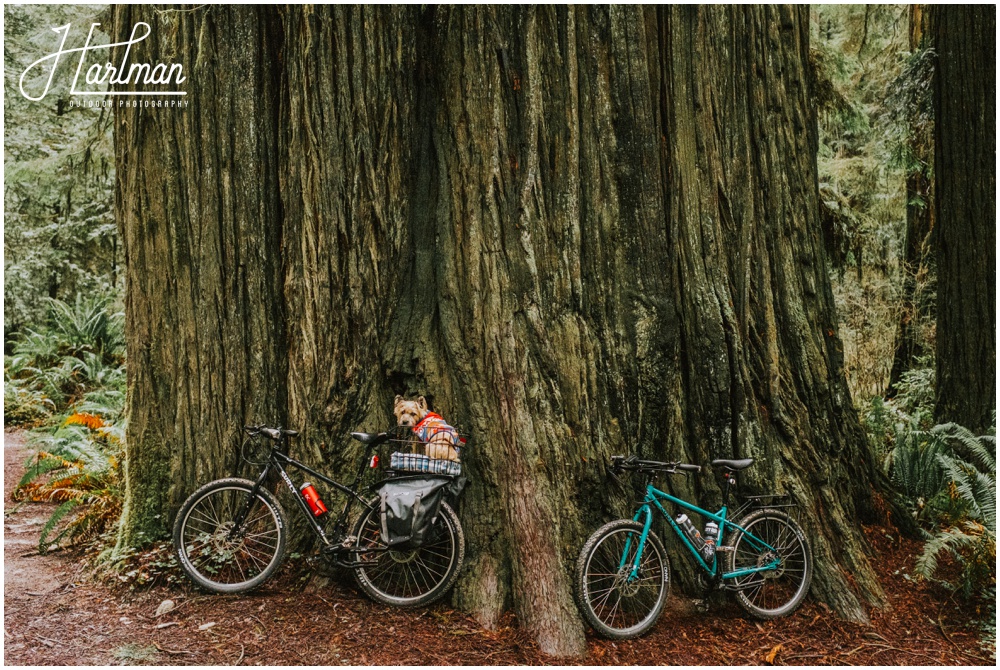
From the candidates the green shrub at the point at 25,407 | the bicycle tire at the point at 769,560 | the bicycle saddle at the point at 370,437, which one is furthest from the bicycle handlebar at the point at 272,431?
the green shrub at the point at 25,407

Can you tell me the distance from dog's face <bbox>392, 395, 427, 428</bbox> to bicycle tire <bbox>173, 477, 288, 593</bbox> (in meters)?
1.06

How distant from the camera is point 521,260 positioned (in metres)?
4.57

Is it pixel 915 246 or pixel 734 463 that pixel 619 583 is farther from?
pixel 915 246

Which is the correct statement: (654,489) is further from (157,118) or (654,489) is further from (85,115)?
(85,115)

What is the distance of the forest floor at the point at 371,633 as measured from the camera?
4180mm

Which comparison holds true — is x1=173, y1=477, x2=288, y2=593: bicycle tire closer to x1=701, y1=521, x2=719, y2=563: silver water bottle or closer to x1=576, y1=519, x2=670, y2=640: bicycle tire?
x1=576, y1=519, x2=670, y2=640: bicycle tire

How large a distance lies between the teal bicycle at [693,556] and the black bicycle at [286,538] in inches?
37.5

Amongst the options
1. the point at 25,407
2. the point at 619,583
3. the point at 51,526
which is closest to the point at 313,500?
the point at 619,583

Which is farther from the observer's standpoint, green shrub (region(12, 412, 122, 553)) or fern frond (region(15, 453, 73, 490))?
fern frond (region(15, 453, 73, 490))

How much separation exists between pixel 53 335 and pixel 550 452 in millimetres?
11468

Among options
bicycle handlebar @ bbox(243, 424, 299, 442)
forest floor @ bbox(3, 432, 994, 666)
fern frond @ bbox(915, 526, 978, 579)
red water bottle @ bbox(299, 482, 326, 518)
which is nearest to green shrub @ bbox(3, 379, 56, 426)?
forest floor @ bbox(3, 432, 994, 666)

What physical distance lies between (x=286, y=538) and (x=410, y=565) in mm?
901

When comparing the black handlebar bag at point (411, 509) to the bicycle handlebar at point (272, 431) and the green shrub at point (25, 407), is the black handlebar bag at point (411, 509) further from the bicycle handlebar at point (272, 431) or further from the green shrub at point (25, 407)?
the green shrub at point (25, 407)

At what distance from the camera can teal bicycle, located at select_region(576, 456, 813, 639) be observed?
14.4ft
